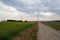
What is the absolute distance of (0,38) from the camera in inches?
562

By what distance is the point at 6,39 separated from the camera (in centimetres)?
1503

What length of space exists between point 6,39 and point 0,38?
0.89m
